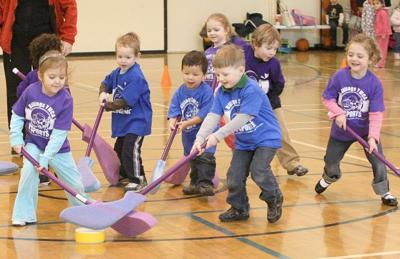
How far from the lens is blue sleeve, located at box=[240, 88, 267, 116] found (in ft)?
17.8

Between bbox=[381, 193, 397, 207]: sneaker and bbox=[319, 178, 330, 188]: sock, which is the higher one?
bbox=[319, 178, 330, 188]: sock

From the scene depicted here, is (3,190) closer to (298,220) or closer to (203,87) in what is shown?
(203,87)

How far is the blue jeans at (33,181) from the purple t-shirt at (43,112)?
0.07 m

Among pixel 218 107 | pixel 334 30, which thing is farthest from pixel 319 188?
pixel 334 30

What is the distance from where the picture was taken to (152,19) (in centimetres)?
1925

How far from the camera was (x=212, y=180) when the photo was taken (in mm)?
6578

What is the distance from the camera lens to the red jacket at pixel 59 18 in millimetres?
7461

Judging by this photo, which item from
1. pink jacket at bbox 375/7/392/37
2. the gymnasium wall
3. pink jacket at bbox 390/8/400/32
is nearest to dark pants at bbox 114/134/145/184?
pink jacket at bbox 375/7/392/37

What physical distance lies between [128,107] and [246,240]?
6.10 ft

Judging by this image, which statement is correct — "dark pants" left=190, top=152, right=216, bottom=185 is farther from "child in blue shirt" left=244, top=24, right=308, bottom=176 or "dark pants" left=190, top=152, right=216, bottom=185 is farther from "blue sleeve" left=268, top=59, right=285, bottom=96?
"blue sleeve" left=268, top=59, right=285, bottom=96

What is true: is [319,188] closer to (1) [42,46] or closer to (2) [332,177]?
(2) [332,177]

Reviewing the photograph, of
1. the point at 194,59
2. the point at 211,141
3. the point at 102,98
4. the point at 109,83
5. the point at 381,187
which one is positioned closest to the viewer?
the point at 211,141

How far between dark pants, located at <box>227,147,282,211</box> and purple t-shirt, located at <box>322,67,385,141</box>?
0.79 meters

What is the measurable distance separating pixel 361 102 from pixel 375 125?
0.21 metres
